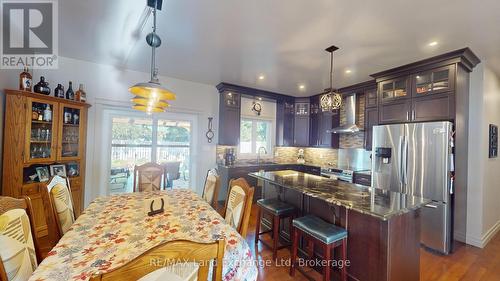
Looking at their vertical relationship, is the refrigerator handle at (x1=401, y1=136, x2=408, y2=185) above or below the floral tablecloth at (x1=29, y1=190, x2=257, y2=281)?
above

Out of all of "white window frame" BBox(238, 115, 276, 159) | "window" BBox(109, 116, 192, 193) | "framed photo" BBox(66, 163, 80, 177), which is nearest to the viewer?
"framed photo" BBox(66, 163, 80, 177)

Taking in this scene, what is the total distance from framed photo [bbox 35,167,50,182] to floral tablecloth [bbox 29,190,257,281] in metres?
1.57

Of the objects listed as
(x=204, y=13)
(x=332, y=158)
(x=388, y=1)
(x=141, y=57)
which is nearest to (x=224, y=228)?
(x=204, y=13)

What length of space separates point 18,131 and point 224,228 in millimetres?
2999

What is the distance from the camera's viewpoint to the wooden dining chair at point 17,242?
3.31ft

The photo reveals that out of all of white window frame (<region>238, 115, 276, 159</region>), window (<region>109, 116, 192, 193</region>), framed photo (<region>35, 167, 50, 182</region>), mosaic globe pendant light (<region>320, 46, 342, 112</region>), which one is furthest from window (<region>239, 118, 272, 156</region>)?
framed photo (<region>35, 167, 50, 182</region>)

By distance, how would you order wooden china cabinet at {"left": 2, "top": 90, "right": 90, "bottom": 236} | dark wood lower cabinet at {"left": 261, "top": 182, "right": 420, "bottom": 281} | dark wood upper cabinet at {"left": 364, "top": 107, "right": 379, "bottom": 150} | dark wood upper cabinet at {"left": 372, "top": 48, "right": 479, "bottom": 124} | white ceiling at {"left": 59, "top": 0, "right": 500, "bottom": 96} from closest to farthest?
dark wood lower cabinet at {"left": 261, "top": 182, "right": 420, "bottom": 281} → white ceiling at {"left": 59, "top": 0, "right": 500, "bottom": 96} → wooden china cabinet at {"left": 2, "top": 90, "right": 90, "bottom": 236} → dark wood upper cabinet at {"left": 372, "top": 48, "right": 479, "bottom": 124} → dark wood upper cabinet at {"left": 364, "top": 107, "right": 379, "bottom": 150}

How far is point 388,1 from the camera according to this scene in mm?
1765

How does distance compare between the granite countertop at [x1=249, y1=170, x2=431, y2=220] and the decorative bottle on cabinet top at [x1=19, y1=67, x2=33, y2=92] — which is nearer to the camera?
the granite countertop at [x1=249, y1=170, x2=431, y2=220]

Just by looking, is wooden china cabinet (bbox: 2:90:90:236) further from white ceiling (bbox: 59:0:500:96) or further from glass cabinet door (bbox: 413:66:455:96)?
glass cabinet door (bbox: 413:66:455:96)

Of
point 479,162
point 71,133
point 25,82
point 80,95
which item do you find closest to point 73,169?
point 71,133

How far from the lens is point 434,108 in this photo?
2893 millimetres

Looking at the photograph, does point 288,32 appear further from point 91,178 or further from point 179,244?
point 91,178

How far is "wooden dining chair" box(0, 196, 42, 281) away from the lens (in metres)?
1.01
